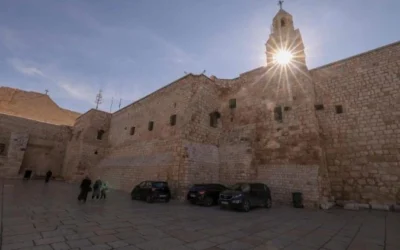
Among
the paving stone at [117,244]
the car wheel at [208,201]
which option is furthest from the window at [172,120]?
the paving stone at [117,244]

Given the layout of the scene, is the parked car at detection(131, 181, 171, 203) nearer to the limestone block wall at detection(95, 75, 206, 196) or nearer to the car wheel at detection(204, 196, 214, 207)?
the limestone block wall at detection(95, 75, 206, 196)

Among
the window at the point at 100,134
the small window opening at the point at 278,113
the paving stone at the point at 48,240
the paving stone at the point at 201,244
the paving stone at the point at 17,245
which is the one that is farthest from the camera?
the window at the point at 100,134

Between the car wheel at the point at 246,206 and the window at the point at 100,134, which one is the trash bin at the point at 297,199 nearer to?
the car wheel at the point at 246,206

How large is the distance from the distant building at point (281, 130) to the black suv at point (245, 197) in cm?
198

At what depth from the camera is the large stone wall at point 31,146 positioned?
66.3ft

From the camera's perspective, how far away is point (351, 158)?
1038 centimetres

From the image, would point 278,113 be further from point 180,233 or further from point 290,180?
point 180,233

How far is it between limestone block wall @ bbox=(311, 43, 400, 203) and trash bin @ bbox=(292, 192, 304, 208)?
2244mm

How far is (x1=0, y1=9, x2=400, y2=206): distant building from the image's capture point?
9953 mm

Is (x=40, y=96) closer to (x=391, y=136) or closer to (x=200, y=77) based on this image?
(x=200, y=77)

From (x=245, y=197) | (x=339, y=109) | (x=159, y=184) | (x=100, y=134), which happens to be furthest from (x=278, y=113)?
(x=100, y=134)

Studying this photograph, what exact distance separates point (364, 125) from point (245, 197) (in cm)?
774

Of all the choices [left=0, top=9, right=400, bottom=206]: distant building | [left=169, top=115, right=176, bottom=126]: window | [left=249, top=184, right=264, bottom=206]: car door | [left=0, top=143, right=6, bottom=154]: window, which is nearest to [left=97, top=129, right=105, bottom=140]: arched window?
[left=0, top=9, right=400, bottom=206]: distant building

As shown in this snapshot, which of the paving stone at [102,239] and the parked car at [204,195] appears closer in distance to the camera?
the paving stone at [102,239]
